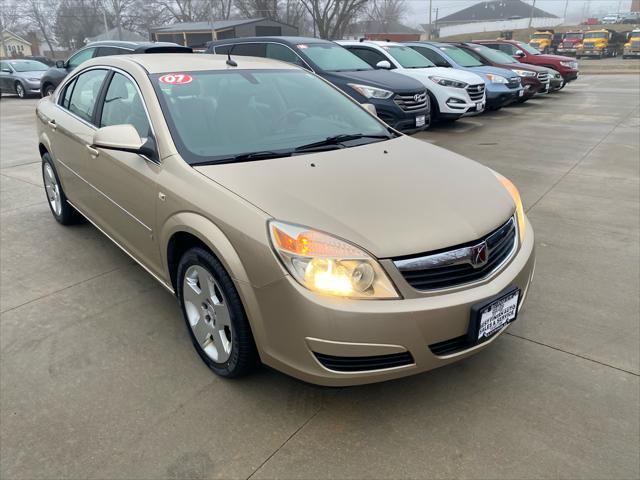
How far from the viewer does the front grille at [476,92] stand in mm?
9703

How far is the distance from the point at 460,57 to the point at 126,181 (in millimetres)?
11178

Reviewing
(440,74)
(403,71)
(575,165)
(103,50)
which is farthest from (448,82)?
(103,50)

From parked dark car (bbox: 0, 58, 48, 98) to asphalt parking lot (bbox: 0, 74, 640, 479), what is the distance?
1571cm

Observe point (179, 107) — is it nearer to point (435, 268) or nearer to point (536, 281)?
point (435, 268)

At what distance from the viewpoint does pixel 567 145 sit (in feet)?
26.9

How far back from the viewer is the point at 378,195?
7.73ft

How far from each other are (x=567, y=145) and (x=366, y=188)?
7119 millimetres

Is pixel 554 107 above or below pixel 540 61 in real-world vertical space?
below

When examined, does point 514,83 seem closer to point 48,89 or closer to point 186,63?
point 186,63

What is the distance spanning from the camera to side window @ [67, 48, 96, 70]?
10517 mm

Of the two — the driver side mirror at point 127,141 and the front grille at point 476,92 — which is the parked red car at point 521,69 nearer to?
the front grille at point 476,92

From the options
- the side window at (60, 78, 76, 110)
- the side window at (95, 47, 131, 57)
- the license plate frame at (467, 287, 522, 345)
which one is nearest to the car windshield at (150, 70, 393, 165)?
the license plate frame at (467, 287, 522, 345)

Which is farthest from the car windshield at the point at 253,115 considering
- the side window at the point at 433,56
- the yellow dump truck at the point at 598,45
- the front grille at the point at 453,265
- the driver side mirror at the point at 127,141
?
the yellow dump truck at the point at 598,45

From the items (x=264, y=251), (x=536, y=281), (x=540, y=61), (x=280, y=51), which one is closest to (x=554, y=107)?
(x=540, y=61)
